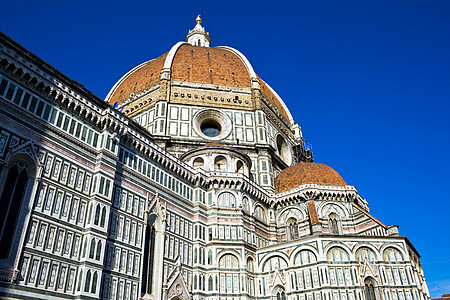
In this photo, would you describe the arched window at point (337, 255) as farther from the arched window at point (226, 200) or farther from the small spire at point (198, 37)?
the small spire at point (198, 37)

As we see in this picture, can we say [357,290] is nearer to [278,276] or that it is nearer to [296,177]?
[278,276]

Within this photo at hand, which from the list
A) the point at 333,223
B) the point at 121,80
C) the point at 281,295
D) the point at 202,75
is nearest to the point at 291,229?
the point at 333,223

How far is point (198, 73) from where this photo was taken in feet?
143

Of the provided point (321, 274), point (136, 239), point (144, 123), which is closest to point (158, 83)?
point (144, 123)

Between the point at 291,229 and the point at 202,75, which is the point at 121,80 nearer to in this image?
the point at 202,75

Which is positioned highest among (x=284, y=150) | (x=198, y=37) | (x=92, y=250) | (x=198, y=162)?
(x=198, y=37)

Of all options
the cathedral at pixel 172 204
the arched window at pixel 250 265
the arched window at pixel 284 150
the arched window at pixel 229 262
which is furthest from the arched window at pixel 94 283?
the arched window at pixel 284 150

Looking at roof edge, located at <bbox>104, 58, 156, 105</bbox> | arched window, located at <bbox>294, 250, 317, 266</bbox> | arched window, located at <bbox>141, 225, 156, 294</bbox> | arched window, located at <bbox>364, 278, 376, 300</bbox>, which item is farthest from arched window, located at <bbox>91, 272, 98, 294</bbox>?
roof edge, located at <bbox>104, 58, 156, 105</bbox>

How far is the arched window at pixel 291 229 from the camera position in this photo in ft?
110

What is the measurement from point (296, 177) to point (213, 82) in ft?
47.7

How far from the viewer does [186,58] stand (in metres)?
45.9

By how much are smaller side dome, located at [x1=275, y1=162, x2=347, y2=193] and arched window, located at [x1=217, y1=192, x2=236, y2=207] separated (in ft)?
22.2

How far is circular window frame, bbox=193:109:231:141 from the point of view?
127 feet

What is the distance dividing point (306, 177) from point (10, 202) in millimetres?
24906
